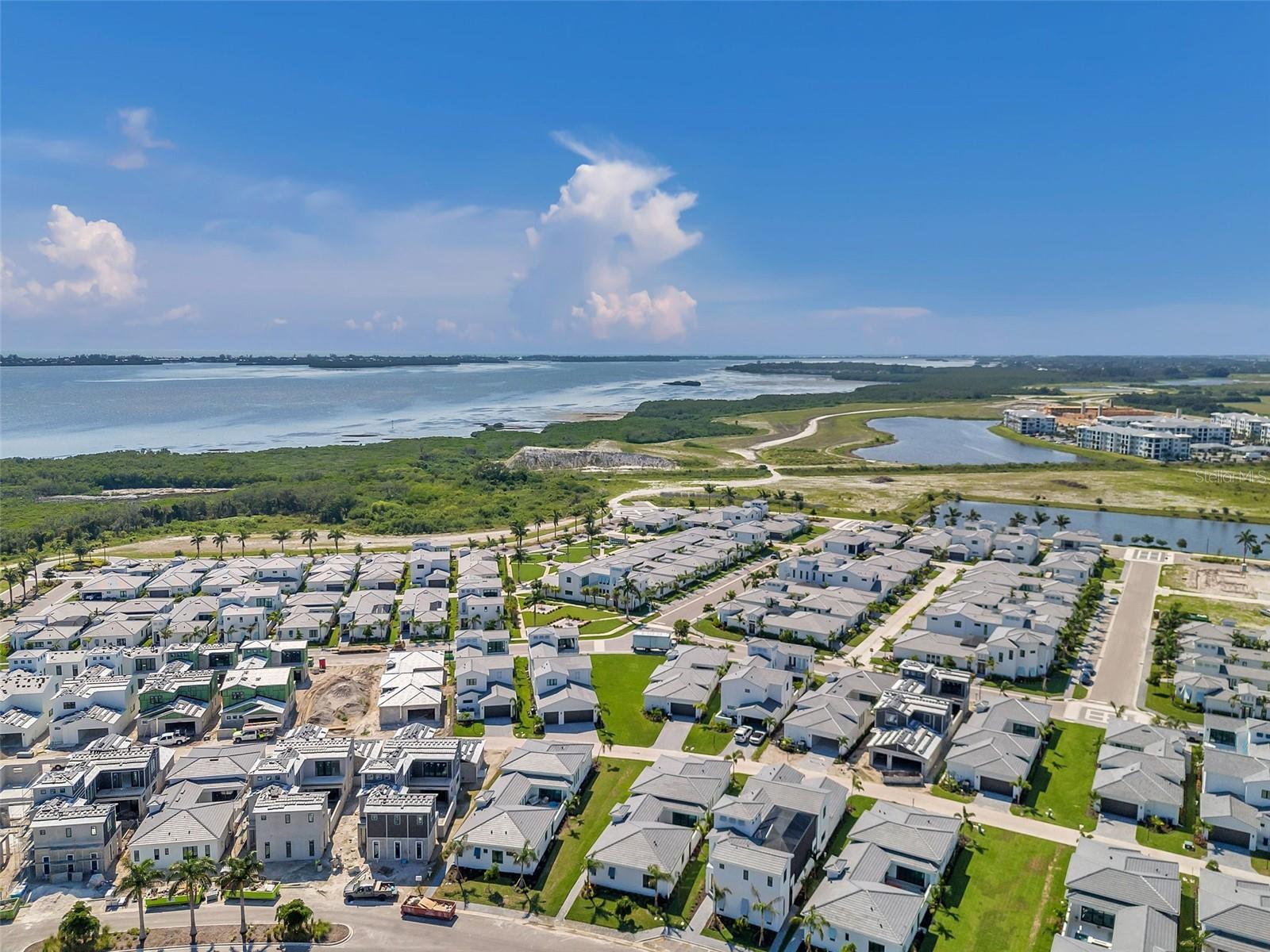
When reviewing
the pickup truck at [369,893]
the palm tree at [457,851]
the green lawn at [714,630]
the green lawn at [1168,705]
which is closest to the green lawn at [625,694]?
the green lawn at [714,630]

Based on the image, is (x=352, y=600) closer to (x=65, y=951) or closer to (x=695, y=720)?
(x=695, y=720)

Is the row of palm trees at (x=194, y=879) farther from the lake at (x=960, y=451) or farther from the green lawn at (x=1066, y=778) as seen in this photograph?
the lake at (x=960, y=451)

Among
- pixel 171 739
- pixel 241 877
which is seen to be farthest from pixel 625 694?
pixel 171 739

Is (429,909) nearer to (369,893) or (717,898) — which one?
(369,893)

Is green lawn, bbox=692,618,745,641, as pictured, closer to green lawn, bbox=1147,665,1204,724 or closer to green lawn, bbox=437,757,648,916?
green lawn, bbox=437,757,648,916

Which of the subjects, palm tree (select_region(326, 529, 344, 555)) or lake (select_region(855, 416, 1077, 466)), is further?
lake (select_region(855, 416, 1077, 466))

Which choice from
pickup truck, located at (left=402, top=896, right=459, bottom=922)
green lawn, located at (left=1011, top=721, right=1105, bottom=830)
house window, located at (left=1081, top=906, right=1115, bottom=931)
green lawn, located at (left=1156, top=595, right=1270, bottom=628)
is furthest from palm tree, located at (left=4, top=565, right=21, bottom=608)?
green lawn, located at (left=1156, top=595, right=1270, bottom=628)
